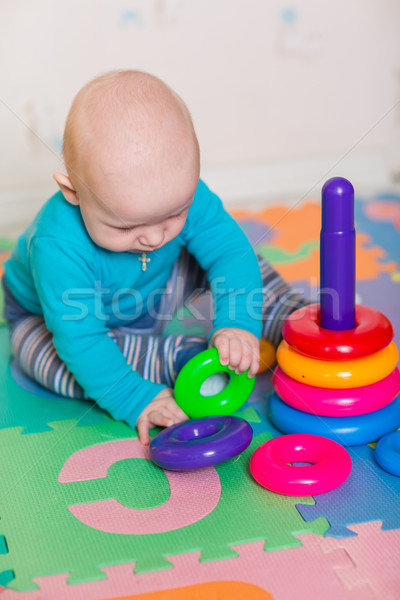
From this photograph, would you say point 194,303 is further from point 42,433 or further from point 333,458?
Result: point 333,458

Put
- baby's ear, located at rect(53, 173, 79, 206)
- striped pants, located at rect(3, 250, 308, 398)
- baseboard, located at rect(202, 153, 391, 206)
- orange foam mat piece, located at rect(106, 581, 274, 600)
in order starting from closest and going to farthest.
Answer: orange foam mat piece, located at rect(106, 581, 274, 600)
baby's ear, located at rect(53, 173, 79, 206)
striped pants, located at rect(3, 250, 308, 398)
baseboard, located at rect(202, 153, 391, 206)

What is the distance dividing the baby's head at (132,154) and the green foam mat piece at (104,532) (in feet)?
1.01

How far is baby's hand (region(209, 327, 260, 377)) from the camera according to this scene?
3.26ft

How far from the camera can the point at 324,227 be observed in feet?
3.06

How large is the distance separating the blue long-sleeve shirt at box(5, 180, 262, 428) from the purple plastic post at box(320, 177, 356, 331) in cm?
16

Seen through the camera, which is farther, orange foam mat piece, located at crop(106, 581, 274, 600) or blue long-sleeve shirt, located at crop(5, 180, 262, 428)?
blue long-sleeve shirt, located at crop(5, 180, 262, 428)

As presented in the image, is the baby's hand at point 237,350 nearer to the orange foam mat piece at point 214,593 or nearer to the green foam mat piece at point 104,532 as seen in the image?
the green foam mat piece at point 104,532

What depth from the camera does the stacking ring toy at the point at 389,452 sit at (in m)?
0.87

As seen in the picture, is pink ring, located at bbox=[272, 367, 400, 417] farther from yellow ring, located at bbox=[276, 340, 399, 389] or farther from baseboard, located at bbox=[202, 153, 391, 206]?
baseboard, located at bbox=[202, 153, 391, 206]

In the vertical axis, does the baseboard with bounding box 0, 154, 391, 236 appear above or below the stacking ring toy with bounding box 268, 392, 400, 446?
below

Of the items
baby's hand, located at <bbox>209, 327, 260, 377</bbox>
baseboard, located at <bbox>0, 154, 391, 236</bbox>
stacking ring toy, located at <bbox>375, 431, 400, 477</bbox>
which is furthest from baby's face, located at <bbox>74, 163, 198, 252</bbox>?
baseboard, located at <bbox>0, 154, 391, 236</bbox>

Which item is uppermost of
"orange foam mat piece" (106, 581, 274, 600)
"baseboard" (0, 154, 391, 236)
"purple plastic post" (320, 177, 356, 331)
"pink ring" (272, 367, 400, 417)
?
"purple plastic post" (320, 177, 356, 331)

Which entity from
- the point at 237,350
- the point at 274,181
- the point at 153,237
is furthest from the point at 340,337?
the point at 274,181

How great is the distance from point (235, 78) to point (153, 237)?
1.31 meters
